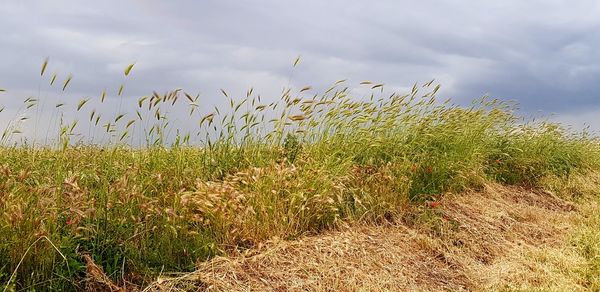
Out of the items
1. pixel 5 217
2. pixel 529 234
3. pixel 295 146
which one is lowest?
pixel 529 234

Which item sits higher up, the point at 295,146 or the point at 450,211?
the point at 295,146

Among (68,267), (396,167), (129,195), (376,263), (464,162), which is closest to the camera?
(68,267)

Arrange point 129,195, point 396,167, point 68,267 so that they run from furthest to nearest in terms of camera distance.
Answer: point 396,167 < point 129,195 < point 68,267

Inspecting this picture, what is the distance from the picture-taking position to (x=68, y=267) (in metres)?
3.28

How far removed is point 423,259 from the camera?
4.68 metres

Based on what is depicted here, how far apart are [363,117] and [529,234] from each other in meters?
2.29

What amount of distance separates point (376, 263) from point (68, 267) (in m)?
2.26

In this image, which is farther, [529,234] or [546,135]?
[546,135]

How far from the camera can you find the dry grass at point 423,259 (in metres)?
3.78

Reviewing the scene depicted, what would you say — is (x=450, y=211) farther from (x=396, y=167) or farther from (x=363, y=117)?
(x=363, y=117)

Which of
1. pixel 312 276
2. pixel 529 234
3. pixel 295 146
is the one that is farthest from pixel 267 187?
pixel 529 234

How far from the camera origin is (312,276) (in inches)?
152

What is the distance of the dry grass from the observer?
3781mm

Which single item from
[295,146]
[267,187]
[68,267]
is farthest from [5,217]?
[295,146]
